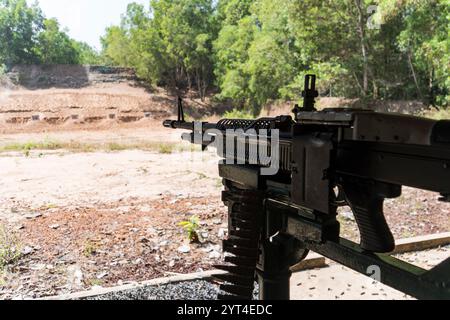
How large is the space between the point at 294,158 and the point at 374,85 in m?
14.1

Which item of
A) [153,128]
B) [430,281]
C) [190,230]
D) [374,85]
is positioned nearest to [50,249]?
[190,230]

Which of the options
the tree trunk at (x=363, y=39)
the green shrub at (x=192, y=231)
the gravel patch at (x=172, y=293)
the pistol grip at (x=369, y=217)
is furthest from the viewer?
the tree trunk at (x=363, y=39)

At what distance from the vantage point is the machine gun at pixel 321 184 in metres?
0.84

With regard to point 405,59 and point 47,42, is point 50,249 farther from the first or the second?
point 47,42

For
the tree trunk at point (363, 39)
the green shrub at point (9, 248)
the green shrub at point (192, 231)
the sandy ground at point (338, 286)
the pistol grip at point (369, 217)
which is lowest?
the sandy ground at point (338, 286)

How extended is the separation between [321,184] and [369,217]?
0.18m

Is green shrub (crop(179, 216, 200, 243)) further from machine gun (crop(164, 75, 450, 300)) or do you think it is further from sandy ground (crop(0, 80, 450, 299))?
machine gun (crop(164, 75, 450, 300))

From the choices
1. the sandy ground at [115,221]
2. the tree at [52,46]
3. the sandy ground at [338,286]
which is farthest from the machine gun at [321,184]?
the tree at [52,46]

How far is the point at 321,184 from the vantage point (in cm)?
102

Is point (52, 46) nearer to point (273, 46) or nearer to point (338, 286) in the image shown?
point (273, 46)

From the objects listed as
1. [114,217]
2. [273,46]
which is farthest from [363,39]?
[114,217]

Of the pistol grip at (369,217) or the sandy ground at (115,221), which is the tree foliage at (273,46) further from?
the pistol grip at (369,217)

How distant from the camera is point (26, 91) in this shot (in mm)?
21609

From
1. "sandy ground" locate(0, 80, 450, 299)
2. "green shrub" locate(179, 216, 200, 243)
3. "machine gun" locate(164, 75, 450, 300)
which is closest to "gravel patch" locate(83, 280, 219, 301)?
"sandy ground" locate(0, 80, 450, 299)
